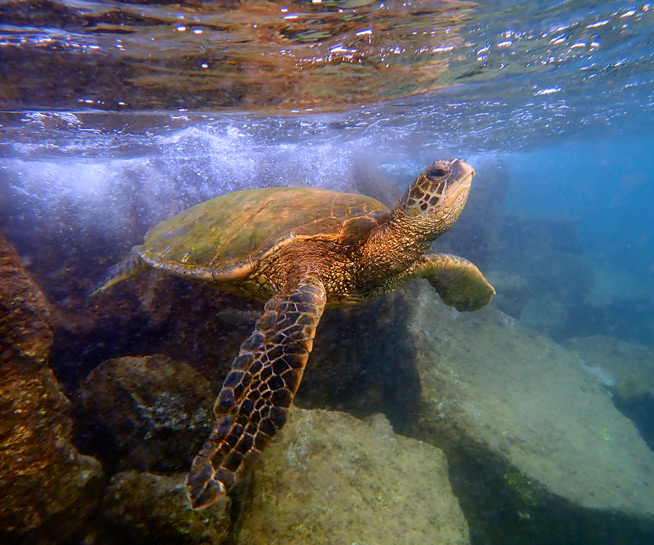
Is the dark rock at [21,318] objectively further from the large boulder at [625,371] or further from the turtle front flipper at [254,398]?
the large boulder at [625,371]

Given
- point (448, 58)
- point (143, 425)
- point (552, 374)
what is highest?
point (448, 58)

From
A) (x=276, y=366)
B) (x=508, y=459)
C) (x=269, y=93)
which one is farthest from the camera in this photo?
(x=269, y=93)

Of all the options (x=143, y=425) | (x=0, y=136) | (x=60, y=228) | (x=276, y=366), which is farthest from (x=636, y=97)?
(x=0, y=136)

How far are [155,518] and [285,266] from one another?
2.78m

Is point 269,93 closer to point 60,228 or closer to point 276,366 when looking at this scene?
point 60,228

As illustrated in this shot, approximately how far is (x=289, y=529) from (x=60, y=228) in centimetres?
1155

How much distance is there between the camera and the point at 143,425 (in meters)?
3.65

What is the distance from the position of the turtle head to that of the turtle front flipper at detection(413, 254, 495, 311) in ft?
3.32

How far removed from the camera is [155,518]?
9.62ft

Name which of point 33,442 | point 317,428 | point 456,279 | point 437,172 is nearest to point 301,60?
point 437,172

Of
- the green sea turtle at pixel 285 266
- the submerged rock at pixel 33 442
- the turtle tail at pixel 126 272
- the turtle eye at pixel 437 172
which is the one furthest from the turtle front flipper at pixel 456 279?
the turtle tail at pixel 126 272

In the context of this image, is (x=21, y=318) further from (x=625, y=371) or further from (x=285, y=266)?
(x=625, y=371)

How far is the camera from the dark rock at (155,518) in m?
2.92

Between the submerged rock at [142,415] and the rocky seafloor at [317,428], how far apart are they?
17mm
